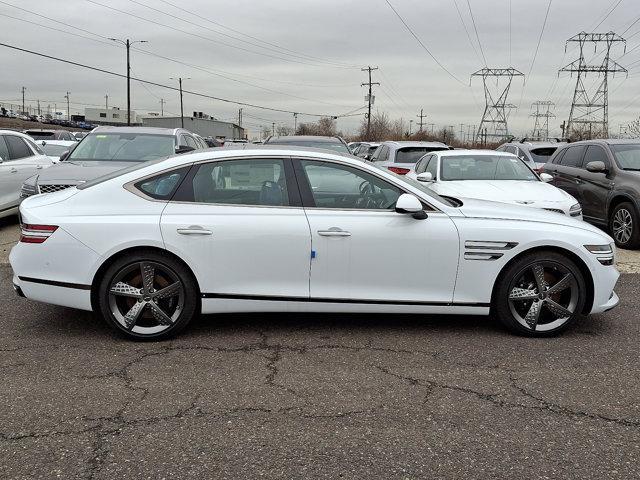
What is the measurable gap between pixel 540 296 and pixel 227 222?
2.52 metres

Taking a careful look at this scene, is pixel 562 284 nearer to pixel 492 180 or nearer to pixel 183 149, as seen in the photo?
pixel 492 180

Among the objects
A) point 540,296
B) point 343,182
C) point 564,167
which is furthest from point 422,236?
point 564,167

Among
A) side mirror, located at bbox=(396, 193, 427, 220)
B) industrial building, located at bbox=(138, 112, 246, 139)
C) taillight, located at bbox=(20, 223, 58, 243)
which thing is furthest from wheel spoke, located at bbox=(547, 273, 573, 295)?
industrial building, located at bbox=(138, 112, 246, 139)

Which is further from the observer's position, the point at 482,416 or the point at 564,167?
the point at 564,167

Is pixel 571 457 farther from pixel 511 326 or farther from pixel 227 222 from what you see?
pixel 227 222

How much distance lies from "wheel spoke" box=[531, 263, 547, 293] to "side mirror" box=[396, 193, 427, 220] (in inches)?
38.3

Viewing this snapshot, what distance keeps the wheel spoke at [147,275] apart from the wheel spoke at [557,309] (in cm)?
306

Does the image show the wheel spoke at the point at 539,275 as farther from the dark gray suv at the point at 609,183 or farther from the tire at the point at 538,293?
the dark gray suv at the point at 609,183

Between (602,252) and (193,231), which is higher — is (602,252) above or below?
→ below

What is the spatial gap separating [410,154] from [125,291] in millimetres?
9684

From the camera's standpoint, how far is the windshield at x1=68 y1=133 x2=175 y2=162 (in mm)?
8953

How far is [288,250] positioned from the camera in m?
4.54

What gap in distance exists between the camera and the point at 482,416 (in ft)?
11.3

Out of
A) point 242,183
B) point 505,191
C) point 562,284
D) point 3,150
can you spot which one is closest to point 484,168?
point 505,191
